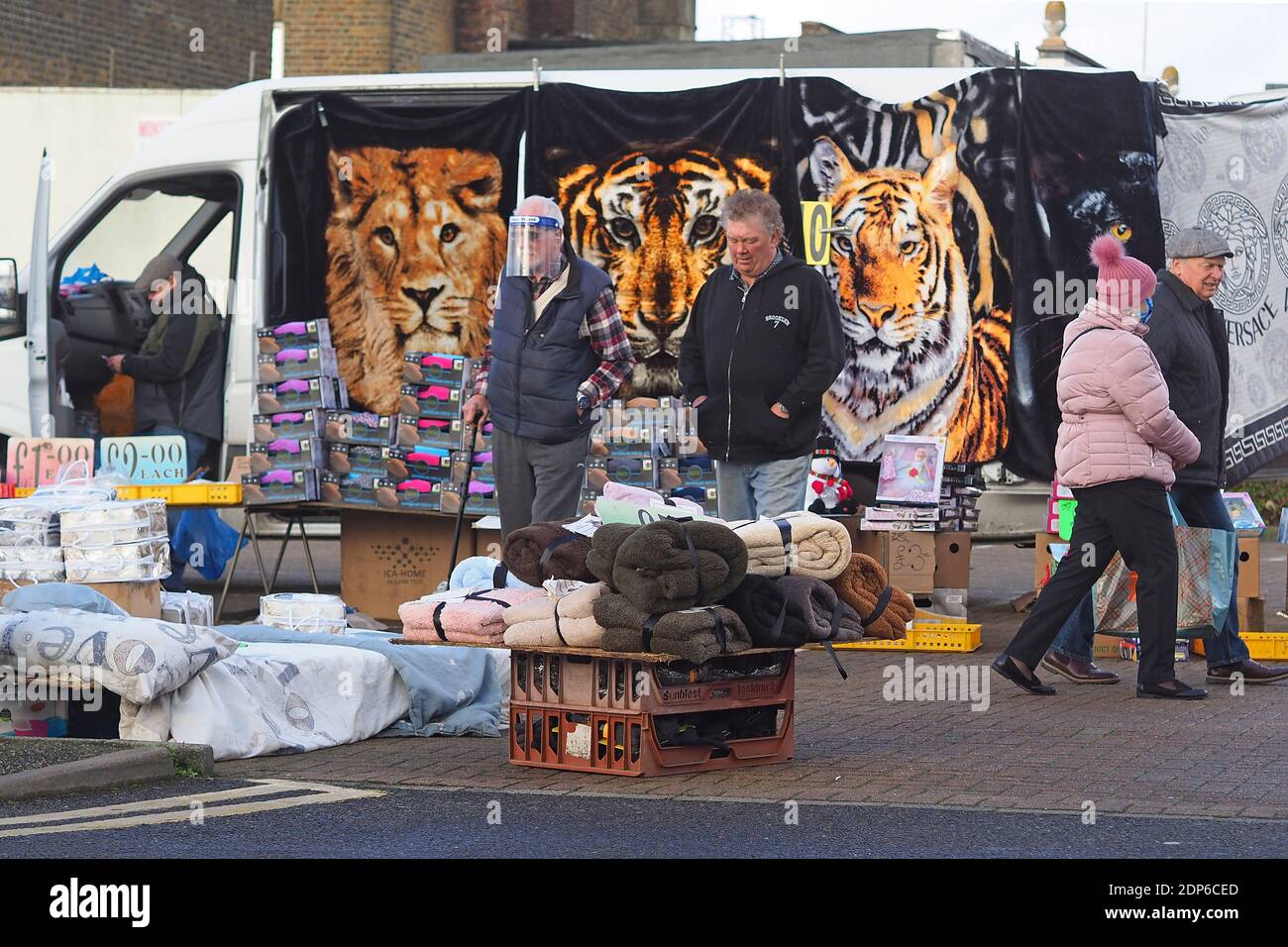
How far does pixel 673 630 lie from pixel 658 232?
6798 mm

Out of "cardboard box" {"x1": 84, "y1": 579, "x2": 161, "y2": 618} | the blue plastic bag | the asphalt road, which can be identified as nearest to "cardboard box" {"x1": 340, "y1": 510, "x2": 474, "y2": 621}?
the blue plastic bag

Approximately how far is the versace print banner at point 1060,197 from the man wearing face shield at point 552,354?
4.01 meters

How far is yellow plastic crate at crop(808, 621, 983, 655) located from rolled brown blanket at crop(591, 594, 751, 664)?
457 cm

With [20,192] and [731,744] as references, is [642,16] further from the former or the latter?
[731,744]

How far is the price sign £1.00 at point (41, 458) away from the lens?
1298cm

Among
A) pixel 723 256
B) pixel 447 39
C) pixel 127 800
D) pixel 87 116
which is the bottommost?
pixel 127 800

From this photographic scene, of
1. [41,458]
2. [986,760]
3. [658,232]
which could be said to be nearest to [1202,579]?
[986,760]

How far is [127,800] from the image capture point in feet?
23.2

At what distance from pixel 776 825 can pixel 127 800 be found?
2235 mm

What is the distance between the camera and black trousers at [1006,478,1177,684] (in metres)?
9.60

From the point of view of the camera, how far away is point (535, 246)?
32.4 feet
